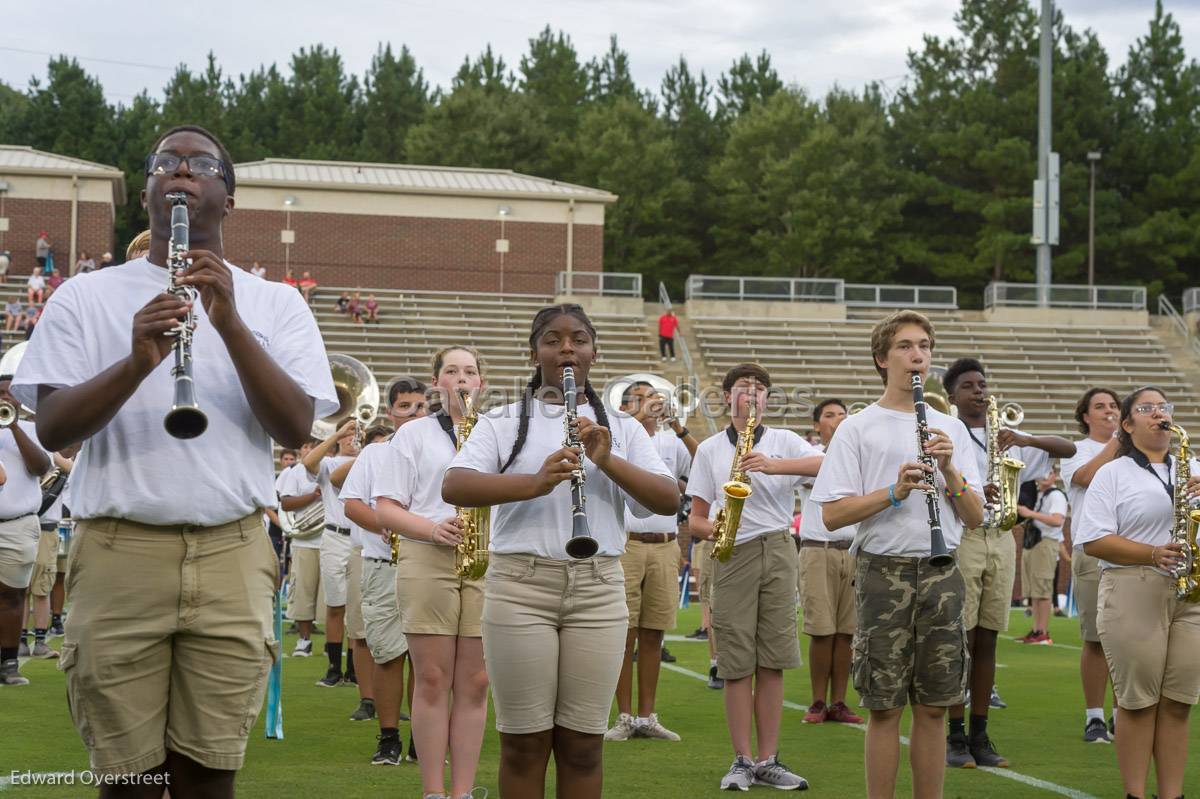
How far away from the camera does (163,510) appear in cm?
371

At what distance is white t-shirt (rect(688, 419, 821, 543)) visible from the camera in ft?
28.5

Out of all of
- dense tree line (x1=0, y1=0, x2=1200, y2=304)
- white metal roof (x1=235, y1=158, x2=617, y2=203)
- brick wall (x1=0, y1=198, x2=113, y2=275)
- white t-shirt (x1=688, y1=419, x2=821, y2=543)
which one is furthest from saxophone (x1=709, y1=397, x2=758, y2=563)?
dense tree line (x1=0, y1=0, x2=1200, y2=304)

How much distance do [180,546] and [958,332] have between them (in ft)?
122

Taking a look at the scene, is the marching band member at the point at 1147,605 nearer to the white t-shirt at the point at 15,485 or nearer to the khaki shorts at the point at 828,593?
the khaki shorts at the point at 828,593

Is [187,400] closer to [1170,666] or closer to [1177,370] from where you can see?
[1170,666]

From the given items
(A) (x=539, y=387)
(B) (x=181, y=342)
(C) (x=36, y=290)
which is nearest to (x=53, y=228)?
(C) (x=36, y=290)

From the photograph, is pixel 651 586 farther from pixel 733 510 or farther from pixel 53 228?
pixel 53 228

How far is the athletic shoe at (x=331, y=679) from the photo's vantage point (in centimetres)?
→ 1214

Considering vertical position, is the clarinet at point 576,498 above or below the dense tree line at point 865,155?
below

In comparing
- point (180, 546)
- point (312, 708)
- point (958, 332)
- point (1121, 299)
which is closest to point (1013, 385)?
point (958, 332)

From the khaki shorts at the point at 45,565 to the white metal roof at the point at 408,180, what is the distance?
30.7m

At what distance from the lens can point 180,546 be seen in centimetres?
374

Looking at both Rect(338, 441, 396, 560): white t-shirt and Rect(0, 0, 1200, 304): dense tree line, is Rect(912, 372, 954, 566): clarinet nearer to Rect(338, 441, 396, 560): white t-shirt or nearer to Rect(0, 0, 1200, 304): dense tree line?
Rect(338, 441, 396, 560): white t-shirt

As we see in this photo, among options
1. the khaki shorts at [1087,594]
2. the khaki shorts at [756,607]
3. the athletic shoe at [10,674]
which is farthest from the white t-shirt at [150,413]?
the athletic shoe at [10,674]
